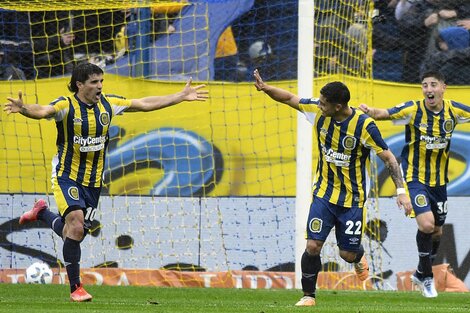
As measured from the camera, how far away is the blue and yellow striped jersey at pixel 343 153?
948 centimetres

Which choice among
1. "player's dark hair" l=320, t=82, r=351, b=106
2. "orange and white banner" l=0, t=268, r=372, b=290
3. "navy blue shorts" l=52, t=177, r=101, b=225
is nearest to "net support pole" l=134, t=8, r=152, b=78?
"orange and white banner" l=0, t=268, r=372, b=290

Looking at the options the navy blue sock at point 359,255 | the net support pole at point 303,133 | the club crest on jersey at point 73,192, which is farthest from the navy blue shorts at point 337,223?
the net support pole at point 303,133

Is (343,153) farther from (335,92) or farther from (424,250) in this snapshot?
(424,250)

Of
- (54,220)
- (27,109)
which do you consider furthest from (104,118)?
(54,220)

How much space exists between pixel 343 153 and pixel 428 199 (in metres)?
2.15

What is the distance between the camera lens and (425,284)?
36.6 ft

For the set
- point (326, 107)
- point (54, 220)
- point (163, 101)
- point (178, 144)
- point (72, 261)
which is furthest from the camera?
point (178, 144)

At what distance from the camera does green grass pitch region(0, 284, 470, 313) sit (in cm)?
896

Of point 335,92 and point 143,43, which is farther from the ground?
point 143,43

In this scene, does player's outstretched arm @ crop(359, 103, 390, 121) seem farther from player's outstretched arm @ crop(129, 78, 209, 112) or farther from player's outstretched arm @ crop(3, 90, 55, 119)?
player's outstretched arm @ crop(3, 90, 55, 119)

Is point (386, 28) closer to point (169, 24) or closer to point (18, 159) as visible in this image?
point (169, 24)

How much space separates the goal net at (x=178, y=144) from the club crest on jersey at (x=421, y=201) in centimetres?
256

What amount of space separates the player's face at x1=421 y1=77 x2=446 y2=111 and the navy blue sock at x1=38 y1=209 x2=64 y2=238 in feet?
13.2

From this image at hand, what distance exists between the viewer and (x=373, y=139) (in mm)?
9406
